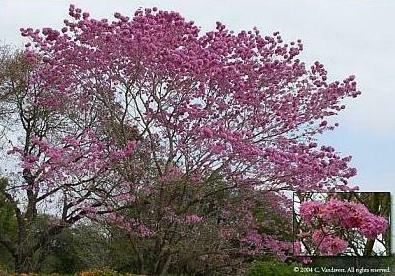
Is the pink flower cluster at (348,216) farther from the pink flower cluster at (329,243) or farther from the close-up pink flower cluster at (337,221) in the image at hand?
the pink flower cluster at (329,243)

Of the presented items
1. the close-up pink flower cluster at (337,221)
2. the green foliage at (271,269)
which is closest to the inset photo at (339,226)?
the close-up pink flower cluster at (337,221)

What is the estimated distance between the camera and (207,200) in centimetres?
1119

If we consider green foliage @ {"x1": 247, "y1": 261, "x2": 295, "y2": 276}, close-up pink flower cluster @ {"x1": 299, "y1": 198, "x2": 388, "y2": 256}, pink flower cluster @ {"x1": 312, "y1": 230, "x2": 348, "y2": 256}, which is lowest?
green foliage @ {"x1": 247, "y1": 261, "x2": 295, "y2": 276}

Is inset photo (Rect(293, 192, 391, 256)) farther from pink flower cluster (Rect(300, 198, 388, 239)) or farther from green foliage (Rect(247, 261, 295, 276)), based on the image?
green foliage (Rect(247, 261, 295, 276))

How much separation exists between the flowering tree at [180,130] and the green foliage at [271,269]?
2.35ft

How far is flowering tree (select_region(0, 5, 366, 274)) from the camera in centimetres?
1023

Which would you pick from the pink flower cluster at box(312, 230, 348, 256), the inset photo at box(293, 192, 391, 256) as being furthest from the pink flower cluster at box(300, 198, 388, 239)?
the pink flower cluster at box(312, 230, 348, 256)

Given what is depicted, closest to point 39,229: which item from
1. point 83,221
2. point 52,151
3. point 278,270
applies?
point 83,221

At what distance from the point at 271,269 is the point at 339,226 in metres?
1.57

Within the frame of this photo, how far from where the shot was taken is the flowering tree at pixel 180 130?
10234mm

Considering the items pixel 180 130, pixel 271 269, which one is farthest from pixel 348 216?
pixel 180 130

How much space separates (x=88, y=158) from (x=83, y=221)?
4.11 m

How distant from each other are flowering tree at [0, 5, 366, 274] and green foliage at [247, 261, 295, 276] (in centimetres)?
72

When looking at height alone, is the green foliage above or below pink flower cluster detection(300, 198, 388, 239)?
below
